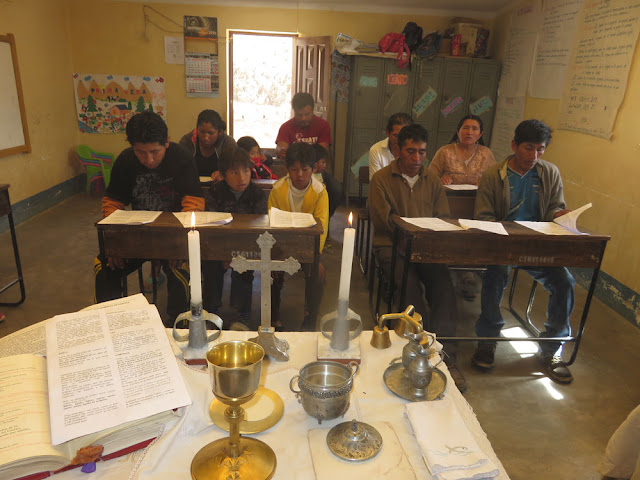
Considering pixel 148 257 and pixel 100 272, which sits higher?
pixel 148 257

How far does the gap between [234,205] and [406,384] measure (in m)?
1.86

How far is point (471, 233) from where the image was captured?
2.27m

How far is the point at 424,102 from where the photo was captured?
243 inches

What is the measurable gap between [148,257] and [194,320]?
1.19 metres

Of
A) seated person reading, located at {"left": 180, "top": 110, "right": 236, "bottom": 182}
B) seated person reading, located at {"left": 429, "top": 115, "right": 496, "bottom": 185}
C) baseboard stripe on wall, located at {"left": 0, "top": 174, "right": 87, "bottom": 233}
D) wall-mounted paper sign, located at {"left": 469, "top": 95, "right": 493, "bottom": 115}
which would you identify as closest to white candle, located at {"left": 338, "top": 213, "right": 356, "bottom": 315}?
seated person reading, located at {"left": 180, "top": 110, "right": 236, "bottom": 182}

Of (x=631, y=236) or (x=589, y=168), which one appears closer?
(x=631, y=236)

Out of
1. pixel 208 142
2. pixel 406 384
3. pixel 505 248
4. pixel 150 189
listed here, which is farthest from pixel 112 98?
pixel 406 384

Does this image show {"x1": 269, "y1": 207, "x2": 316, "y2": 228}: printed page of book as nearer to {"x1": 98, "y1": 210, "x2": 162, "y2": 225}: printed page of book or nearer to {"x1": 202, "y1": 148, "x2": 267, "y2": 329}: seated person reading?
{"x1": 202, "y1": 148, "x2": 267, "y2": 329}: seated person reading

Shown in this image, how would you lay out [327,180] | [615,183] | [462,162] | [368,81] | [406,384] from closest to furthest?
[406,384] < [615,183] < [462,162] < [327,180] < [368,81]

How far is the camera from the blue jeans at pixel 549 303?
254cm

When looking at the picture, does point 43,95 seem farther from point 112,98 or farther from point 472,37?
point 472,37

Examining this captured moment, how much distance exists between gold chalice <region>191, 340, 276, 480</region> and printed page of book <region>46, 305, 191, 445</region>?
0.36ft

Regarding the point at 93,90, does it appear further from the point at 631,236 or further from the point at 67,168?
the point at 631,236

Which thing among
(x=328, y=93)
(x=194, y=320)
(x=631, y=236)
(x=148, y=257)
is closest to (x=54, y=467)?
(x=194, y=320)
